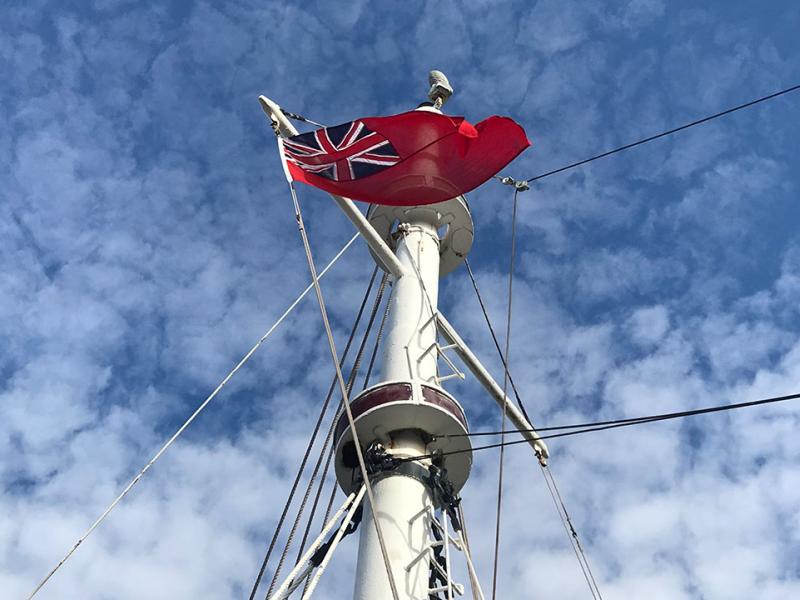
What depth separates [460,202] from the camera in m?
13.4

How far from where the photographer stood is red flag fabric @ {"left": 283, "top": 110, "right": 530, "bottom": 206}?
11.8 metres

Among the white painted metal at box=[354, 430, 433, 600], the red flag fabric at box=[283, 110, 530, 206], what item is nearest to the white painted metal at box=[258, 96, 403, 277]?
the red flag fabric at box=[283, 110, 530, 206]

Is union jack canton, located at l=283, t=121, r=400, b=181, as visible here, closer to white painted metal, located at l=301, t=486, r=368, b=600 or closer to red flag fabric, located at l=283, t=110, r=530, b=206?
red flag fabric, located at l=283, t=110, r=530, b=206

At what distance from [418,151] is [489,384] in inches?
136

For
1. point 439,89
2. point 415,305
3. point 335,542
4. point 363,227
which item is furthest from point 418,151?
point 335,542

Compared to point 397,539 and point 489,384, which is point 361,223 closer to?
point 489,384

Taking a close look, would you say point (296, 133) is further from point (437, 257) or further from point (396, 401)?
point (396, 401)

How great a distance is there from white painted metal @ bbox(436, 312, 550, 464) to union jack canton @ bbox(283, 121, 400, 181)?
232 centimetres

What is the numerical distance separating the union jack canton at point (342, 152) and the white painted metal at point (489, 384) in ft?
7.62

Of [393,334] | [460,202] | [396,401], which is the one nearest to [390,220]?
[460,202]

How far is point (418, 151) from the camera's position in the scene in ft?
39.5

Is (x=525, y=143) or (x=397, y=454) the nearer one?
(x=397, y=454)

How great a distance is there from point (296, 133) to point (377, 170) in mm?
1443

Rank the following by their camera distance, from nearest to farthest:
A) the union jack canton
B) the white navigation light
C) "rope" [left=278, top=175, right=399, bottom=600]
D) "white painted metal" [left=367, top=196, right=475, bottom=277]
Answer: "rope" [left=278, top=175, right=399, bottom=600]
the union jack canton
"white painted metal" [left=367, top=196, right=475, bottom=277]
the white navigation light
